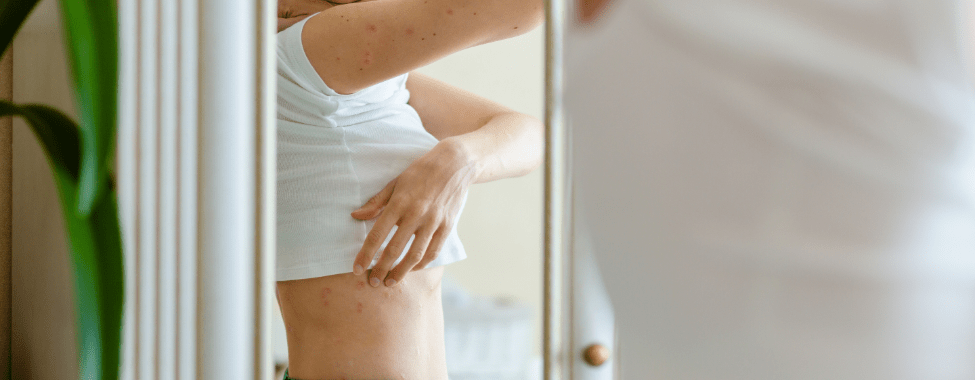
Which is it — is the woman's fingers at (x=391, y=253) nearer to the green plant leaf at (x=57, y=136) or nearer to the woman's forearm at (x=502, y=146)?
the woman's forearm at (x=502, y=146)

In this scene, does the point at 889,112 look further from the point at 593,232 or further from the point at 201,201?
the point at 201,201

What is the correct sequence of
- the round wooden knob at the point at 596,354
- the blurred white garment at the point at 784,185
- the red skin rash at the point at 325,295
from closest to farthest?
the blurred white garment at the point at 784,185 < the round wooden knob at the point at 596,354 < the red skin rash at the point at 325,295

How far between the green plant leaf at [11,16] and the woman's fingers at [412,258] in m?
0.37

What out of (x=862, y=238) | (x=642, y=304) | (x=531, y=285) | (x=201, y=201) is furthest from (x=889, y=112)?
(x=201, y=201)

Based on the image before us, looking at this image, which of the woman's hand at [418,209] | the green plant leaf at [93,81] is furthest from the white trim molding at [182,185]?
the woman's hand at [418,209]

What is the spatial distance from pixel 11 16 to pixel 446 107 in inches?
14.2

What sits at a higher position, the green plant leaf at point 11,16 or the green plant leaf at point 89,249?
the green plant leaf at point 11,16

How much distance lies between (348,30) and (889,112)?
43 centimetres

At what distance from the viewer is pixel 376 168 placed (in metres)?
0.57

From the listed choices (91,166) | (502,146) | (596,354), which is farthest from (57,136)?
(596,354)

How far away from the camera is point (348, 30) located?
0.56 m

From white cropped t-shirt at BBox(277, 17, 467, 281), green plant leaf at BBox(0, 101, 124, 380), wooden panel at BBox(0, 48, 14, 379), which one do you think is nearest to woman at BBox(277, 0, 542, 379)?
white cropped t-shirt at BBox(277, 17, 467, 281)

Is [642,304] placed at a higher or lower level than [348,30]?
lower

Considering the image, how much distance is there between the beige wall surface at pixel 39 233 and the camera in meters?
0.57
